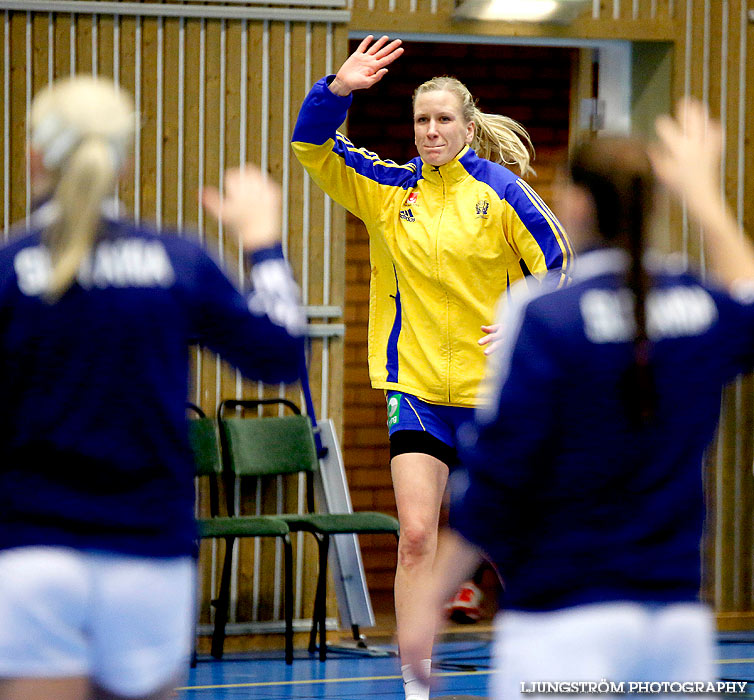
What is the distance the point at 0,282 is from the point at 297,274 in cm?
454

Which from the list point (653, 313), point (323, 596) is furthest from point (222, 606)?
point (653, 313)

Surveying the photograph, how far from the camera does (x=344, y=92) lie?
405 cm

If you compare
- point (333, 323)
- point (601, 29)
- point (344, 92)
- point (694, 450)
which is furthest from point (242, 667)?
point (694, 450)

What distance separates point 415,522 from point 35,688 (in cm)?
229

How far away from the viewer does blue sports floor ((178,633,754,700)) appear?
16.2 ft

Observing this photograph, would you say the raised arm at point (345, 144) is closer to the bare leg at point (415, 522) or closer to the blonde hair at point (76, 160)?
the bare leg at point (415, 522)

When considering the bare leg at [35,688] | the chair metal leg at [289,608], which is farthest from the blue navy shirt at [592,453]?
the chair metal leg at [289,608]

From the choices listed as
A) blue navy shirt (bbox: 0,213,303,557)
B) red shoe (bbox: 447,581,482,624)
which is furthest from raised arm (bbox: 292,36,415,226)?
red shoe (bbox: 447,581,482,624)

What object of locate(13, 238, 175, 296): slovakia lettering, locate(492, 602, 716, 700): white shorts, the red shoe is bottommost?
the red shoe

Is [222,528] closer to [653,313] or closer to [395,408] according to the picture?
[395,408]

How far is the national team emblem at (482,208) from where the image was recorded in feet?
13.9

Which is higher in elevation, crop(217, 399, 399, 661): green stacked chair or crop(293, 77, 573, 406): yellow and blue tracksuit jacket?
crop(293, 77, 573, 406): yellow and blue tracksuit jacket

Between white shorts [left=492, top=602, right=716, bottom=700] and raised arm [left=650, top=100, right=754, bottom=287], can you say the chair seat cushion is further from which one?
white shorts [left=492, top=602, right=716, bottom=700]

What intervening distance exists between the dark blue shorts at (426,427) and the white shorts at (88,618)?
7.39 ft
